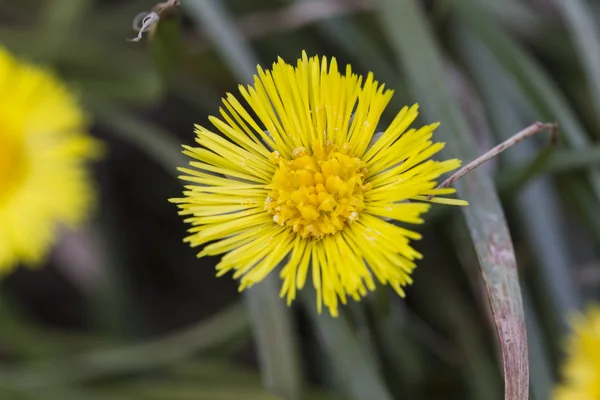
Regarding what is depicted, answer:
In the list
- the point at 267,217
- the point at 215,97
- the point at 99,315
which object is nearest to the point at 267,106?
the point at 267,217

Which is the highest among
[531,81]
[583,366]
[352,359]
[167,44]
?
[167,44]

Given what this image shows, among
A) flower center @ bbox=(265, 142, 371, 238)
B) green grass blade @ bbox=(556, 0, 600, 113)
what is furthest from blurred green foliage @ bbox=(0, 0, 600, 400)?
flower center @ bbox=(265, 142, 371, 238)

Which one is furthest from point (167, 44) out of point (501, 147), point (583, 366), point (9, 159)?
point (583, 366)

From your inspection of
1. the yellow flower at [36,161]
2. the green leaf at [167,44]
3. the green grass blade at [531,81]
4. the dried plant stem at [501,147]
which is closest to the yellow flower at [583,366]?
the green grass blade at [531,81]

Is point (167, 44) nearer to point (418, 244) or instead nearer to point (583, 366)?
point (418, 244)

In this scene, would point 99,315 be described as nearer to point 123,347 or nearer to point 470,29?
point 123,347

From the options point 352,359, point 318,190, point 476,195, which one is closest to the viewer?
point 318,190
